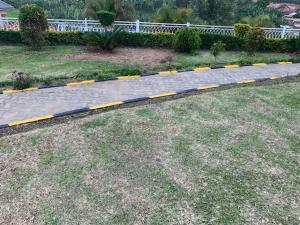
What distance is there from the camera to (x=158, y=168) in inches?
174

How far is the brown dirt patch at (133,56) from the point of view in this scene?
997 centimetres

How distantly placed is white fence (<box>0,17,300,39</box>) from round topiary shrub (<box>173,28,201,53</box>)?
1562mm

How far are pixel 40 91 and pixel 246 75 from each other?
518 centimetres

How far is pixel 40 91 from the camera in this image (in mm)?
7148

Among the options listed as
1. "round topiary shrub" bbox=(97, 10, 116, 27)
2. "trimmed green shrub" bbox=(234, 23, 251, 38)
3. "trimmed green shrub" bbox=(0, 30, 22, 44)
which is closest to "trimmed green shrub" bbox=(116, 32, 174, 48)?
"round topiary shrub" bbox=(97, 10, 116, 27)

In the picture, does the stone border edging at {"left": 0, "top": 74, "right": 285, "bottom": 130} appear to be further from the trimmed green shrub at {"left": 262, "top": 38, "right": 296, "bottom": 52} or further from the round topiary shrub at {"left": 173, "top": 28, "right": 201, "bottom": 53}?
the trimmed green shrub at {"left": 262, "top": 38, "right": 296, "bottom": 52}

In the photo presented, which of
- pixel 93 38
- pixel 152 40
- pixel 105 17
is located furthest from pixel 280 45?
pixel 93 38

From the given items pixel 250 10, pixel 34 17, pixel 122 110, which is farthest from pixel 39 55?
pixel 250 10

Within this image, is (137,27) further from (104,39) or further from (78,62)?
(78,62)

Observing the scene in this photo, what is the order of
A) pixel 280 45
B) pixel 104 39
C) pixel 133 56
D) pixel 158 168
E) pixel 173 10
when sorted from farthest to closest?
pixel 173 10, pixel 280 45, pixel 104 39, pixel 133 56, pixel 158 168

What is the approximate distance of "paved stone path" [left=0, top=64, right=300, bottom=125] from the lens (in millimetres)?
6156

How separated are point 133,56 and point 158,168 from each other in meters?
6.74

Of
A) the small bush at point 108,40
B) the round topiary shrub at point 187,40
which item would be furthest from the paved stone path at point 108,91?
the small bush at point 108,40

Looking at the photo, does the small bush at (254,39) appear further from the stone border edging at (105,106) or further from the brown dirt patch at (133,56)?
the stone border edging at (105,106)
